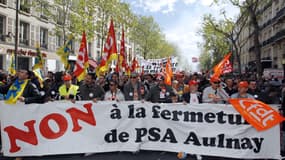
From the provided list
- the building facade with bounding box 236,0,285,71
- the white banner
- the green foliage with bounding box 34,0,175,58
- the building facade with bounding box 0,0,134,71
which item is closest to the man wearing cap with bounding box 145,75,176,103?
the white banner

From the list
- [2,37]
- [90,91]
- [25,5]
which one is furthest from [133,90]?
[2,37]

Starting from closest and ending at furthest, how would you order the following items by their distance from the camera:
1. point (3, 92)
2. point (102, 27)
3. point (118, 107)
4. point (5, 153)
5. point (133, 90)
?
point (5, 153)
point (118, 107)
point (3, 92)
point (133, 90)
point (102, 27)

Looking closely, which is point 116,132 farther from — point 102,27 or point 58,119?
point 102,27

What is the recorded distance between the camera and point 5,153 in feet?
17.3

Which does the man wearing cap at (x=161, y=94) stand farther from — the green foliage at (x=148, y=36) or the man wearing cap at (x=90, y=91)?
the green foliage at (x=148, y=36)

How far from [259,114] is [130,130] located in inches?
98.2

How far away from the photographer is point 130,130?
18.3 ft

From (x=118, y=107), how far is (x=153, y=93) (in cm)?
137

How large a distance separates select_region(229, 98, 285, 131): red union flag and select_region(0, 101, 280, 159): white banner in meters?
0.13

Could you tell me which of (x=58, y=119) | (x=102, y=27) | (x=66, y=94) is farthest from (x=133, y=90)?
(x=102, y=27)

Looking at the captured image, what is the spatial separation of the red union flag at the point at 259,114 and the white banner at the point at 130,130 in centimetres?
13

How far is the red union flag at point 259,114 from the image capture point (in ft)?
17.1

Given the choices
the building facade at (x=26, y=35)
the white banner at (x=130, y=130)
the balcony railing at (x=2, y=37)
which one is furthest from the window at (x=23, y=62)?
the white banner at (x=130, y=130)

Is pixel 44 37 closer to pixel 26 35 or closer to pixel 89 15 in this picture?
pixel 26 35
